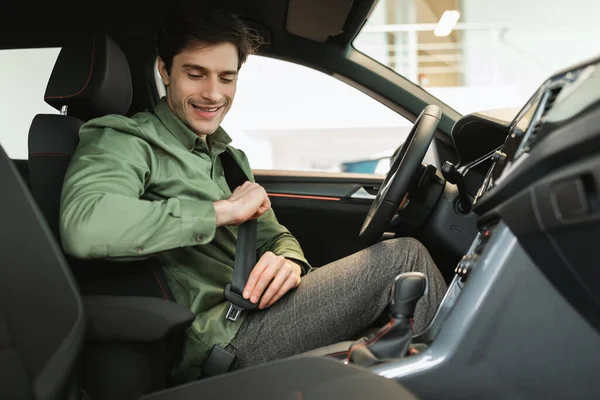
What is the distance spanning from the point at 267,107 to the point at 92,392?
21.8 ft

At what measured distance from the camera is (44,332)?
2.78ft

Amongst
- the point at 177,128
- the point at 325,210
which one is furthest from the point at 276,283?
the point at 325,210

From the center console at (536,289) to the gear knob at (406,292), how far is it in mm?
58

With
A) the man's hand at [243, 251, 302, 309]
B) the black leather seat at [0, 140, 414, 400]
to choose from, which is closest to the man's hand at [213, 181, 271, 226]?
the man's hand at [243, 251, 302, 309]

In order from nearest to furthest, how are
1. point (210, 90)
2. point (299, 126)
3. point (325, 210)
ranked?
point (210, 90) → point (325, 210) → point (299, 126)

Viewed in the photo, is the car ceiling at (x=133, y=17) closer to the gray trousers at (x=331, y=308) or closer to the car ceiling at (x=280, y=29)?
the car ceiling at (x=280, y=29)

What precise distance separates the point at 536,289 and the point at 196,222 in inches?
24.1

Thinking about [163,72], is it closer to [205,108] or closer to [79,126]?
[205,108]

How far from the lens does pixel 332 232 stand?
208 cm

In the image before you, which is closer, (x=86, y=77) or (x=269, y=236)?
(x=86, y=77)

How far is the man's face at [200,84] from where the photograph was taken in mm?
1374

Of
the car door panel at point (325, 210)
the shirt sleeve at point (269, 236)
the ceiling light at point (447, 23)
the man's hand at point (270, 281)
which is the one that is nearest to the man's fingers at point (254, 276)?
the man's hand at point (270, 281)

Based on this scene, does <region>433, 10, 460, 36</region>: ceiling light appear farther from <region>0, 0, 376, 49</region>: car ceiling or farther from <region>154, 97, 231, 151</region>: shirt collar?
<region>154, 97, 231, 151</region>: shirt collar

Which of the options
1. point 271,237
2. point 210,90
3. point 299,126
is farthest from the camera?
point 299,126
